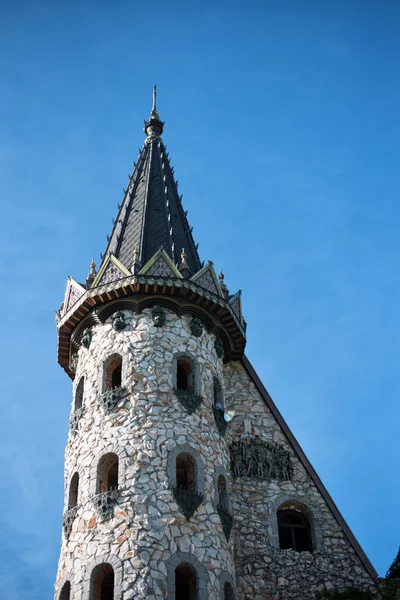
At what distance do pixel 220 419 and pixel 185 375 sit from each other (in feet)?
6.53

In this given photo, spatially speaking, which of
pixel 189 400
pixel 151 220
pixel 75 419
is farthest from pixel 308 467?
pixel 151 220

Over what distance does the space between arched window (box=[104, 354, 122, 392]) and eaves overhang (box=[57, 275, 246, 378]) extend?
195 centimetres

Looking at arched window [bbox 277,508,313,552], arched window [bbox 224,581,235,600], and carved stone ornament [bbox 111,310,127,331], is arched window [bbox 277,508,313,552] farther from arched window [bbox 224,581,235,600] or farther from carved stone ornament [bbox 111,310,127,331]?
carved stone ornament [bbox 111,310,127,331]

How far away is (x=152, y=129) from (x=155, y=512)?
770 inches

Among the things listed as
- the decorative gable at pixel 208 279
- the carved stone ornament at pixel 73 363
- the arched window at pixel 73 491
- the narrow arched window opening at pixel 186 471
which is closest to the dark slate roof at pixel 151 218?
the decorative gable at pixel 208 279

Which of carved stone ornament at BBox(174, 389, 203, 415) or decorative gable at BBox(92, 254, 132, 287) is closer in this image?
carved stone ornament at BBox(174, 389, 203, 415)

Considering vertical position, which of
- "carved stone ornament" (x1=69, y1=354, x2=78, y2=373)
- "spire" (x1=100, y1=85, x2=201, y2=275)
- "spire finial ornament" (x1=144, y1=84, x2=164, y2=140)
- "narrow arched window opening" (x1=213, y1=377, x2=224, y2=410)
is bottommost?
"narrow arched window opening" (x1=213, y1=377, x2=224, y2=410)

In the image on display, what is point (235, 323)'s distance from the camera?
2861 cm

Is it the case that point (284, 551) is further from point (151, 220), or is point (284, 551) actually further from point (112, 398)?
point (151, 220)

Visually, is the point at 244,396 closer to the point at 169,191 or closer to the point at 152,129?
the point at 169,191

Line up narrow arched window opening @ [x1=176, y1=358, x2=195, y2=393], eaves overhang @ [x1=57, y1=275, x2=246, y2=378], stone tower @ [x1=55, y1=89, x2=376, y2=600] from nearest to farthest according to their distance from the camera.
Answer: stone tower @ [x1=55, y1=89, x2=376, y2=600], narrow arched window opening @ [x1=176, y1=358, x2=195, y2=393], eaves overhang @ [x1=57, y1=275, x2=246, y2=378]

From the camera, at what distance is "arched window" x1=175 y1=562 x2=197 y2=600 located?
72.2 ft

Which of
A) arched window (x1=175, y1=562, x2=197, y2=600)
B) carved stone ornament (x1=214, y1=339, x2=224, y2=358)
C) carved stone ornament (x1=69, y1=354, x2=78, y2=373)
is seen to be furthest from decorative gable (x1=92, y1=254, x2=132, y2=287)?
arched window (x1=175, y1=562, x2=197, y2=600)

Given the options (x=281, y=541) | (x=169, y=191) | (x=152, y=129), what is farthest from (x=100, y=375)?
(x=152, y=129)
